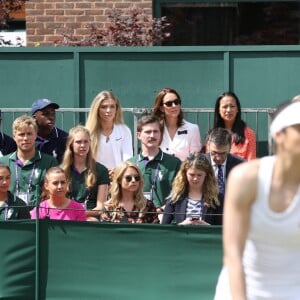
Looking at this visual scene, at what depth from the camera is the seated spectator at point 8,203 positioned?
25.4 feet

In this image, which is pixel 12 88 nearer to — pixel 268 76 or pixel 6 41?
pixel 6 41

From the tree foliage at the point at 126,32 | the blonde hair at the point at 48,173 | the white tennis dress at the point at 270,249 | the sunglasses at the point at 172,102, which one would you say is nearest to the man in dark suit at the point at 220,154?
the sunglasses at the point at 172,102

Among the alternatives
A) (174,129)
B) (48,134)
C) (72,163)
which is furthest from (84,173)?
(174,129)

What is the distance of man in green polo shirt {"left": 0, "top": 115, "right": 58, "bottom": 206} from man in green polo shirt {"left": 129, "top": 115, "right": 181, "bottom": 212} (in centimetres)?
79

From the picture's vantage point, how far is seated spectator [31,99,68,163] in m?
9.05

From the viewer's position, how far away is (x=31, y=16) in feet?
42.3

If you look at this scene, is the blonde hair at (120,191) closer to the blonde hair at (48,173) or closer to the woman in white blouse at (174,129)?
the blonde hair at (48,173)

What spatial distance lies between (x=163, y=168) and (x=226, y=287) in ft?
14.2

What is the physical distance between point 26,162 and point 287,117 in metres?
4.89

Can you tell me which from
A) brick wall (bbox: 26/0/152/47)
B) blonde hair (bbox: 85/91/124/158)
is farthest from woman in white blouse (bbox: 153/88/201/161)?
brick wall (bbox: 26/0/152/47)

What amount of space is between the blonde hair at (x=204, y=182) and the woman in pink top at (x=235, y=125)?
1183mm

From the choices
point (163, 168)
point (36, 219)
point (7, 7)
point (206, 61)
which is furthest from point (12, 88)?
point (36, 219)

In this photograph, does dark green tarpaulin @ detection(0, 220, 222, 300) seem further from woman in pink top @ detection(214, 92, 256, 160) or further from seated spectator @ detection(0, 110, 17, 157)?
woman in pink top @ detection(214, 92, 256, 160)

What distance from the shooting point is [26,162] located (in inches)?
331
